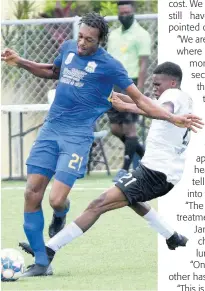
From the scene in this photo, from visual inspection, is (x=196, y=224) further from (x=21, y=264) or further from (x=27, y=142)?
(x=27, y=142)

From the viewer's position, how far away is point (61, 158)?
9.35 metres

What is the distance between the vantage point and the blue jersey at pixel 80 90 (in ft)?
30.8

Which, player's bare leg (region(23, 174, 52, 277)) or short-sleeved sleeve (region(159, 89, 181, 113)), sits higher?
short-sleeved sleeve (region(159, 89, 181, 113))

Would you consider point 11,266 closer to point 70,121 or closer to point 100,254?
point 70,121

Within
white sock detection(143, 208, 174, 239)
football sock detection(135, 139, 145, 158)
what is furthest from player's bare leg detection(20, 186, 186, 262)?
football sock detection(135, 139, 145, 158)

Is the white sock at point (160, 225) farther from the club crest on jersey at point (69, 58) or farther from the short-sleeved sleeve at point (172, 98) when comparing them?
the club crest on jersey at point (69, 58)

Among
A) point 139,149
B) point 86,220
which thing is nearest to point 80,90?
point 86,220

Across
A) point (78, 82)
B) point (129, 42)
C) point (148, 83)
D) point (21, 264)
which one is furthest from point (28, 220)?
point (148, 83)

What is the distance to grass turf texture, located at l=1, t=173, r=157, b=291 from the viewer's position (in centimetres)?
870

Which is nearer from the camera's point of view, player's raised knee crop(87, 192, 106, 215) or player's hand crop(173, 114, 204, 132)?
player's hand crop(173, 114, 204, 132)

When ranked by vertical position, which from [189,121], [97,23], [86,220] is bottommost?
[86,220]

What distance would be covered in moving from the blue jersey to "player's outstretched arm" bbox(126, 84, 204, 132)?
0.29m

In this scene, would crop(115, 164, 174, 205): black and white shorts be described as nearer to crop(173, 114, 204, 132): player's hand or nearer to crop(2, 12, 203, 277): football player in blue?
crop(2, 12, 203, 277): football player in blue

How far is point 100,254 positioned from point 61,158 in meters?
1.17
